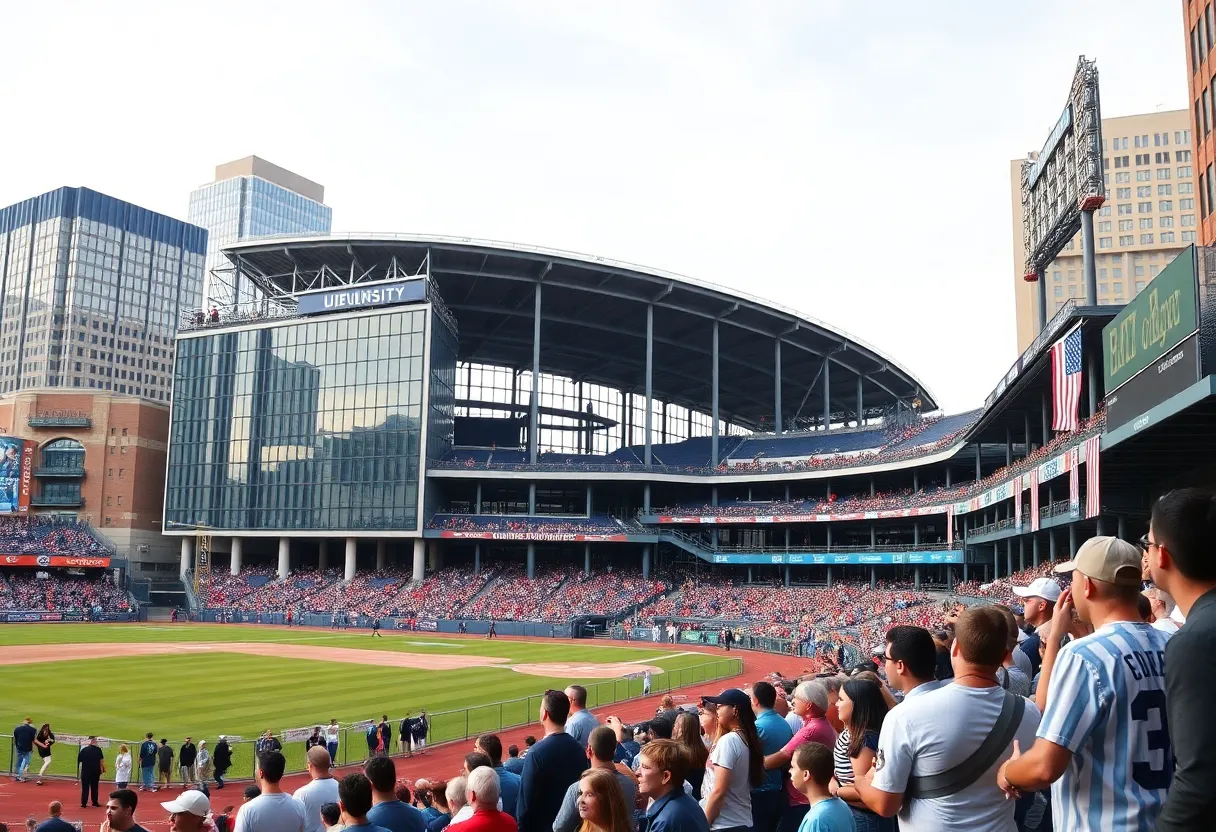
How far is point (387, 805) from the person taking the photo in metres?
7.89

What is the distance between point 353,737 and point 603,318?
65978 millimetres

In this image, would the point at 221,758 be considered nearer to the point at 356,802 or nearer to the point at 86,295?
the point at 356,802

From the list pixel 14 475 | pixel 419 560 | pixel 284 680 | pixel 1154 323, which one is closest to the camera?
pixel 1154 323

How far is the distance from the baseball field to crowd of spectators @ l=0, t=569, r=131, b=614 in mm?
12631

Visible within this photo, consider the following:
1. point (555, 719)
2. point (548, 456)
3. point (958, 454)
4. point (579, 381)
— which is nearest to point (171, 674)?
point (555, 719)

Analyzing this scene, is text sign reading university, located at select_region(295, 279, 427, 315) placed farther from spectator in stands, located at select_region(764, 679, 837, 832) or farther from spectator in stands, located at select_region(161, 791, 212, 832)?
spectator in stands, located at select_region(161, 791, 212, 832)

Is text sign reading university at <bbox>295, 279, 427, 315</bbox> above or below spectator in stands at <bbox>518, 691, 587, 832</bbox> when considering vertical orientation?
above

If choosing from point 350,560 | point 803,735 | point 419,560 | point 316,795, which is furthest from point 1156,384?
point 350,560

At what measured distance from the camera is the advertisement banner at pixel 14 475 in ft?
292

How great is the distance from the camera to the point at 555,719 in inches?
326

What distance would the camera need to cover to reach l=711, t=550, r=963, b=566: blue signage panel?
65688 mm

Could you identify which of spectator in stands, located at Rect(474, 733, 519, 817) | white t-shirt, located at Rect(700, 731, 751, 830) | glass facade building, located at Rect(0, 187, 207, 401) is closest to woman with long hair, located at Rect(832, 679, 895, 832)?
white t-shirt, located at Rect(700, 731, 751, 830)

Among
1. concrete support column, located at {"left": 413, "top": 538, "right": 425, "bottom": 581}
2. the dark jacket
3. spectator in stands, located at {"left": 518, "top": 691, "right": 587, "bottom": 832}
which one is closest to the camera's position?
spectator in stands, located at {"left": 518, "top": 691, "right": 587, "bottom": 832}

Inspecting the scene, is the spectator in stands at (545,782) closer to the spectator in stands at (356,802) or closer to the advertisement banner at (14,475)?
the spectator in stands at (356,802)
